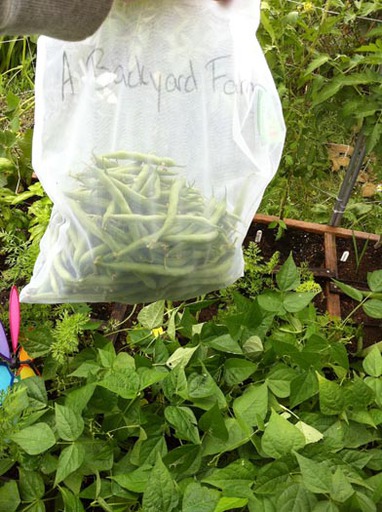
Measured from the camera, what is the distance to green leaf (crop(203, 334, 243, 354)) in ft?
3.44

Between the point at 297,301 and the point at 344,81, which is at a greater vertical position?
the point at 344,81

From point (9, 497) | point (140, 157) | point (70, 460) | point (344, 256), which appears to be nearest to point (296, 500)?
point (70, 460)

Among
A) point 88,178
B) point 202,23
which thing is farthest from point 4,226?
point 202,23

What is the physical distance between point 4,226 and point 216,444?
84 cm

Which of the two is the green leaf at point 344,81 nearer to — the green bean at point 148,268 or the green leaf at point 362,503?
the green bean at point 148,268

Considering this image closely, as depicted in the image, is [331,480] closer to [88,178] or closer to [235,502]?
[235,502]

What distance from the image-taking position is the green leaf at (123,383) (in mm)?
932

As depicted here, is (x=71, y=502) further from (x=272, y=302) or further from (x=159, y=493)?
(x=272, y=302)

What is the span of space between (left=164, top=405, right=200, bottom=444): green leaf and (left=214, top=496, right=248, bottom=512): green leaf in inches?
5.0

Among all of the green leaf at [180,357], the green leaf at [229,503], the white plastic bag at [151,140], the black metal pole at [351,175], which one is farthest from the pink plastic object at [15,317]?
the black metal pole at [351,175]

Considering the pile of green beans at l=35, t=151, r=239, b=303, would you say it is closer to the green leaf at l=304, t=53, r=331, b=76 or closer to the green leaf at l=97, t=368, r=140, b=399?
the green leaf at l=97, t=368, r=140, b=399

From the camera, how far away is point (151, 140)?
2.86ft

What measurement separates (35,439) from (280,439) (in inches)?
15.8

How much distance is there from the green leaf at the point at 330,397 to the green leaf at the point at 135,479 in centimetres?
32
